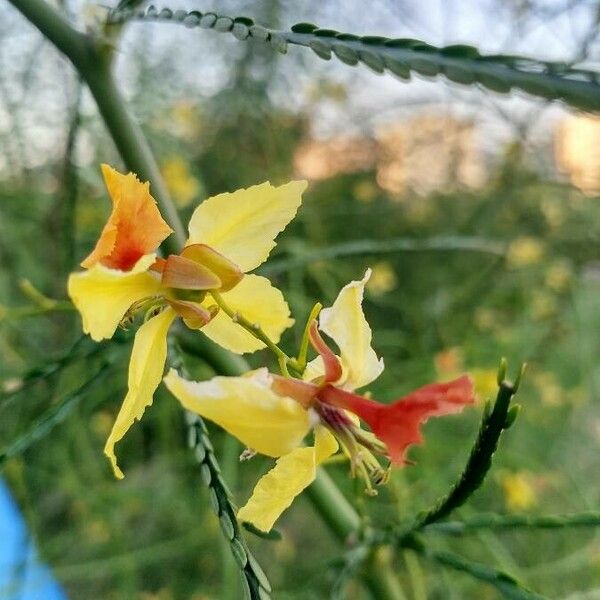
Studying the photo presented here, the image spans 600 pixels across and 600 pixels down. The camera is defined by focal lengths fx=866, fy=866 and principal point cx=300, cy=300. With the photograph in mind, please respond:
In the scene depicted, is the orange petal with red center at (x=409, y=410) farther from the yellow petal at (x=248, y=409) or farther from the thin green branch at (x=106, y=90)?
the thin green branch at (x=106, y=90)

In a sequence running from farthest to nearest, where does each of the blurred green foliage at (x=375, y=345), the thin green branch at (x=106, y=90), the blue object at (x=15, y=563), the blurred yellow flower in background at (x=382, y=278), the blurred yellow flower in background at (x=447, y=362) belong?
1. the blurred yellow flower in background at (x=382, y=278)
2. the blurred yellow flower in background at (x=447, y=362)
3. the blurred green foliage at (x=375, y=345)
4. the blue object at (x=15, y=563)
5. the thin green branch at (x=106, y=90)

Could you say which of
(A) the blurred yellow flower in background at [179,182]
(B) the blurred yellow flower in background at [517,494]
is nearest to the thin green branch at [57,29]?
(A) the blurred yellow flower in background at [179,182]

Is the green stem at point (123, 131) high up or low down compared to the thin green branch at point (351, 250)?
up

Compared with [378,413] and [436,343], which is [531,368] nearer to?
[436,343]

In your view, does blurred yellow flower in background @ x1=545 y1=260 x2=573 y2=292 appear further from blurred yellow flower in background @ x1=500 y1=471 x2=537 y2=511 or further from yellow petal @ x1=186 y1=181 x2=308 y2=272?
yellow petal @ x1=186 y1=181 x2=308 y2=272

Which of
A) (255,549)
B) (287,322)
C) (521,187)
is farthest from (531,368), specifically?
(287,322)

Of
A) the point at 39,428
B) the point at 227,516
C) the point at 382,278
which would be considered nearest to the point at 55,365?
the point at 39,428
